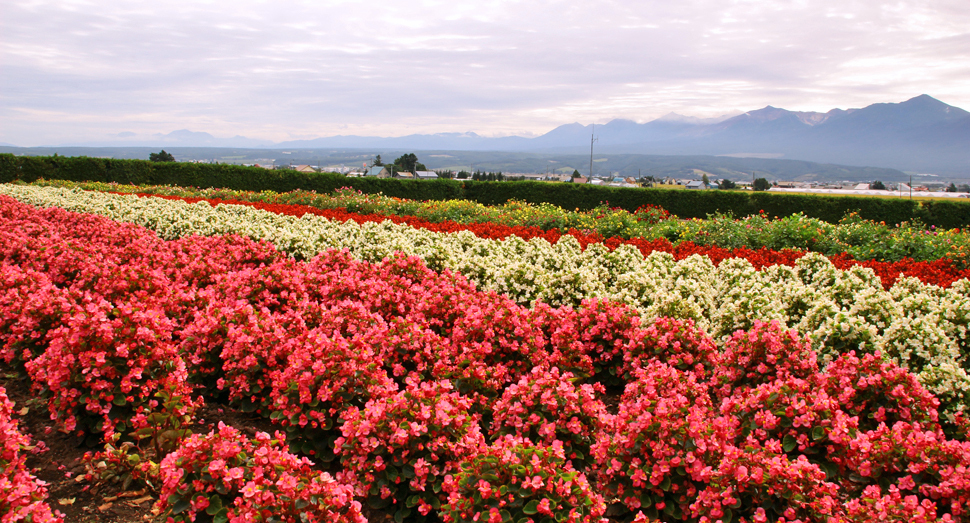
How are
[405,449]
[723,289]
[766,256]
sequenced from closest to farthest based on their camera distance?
[405,449], [723,289], [766,256]

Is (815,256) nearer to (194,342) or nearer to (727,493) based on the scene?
(727,493)

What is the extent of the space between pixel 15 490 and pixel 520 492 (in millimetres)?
2154

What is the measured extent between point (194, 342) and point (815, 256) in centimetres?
637

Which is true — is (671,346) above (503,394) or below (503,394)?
above

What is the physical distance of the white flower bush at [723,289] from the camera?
3.78m

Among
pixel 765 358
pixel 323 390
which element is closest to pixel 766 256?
pixel 765 358

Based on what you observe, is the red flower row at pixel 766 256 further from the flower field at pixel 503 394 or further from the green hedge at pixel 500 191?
the green hedge at pixel 500 191

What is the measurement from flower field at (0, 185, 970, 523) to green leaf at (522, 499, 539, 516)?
0.05m

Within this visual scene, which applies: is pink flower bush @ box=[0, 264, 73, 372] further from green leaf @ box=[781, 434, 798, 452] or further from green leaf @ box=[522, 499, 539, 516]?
green leaf @ box=[781, 434, 798, 452]

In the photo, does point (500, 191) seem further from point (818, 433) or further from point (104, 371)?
point (818, 433)

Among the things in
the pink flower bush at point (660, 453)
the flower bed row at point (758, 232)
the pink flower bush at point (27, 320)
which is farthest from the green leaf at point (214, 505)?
the flower bed row at point (758, 232)

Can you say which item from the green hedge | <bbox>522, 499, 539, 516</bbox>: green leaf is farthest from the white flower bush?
the green hedge

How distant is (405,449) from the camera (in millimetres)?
2768

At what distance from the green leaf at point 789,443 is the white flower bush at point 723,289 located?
3.96 ft
